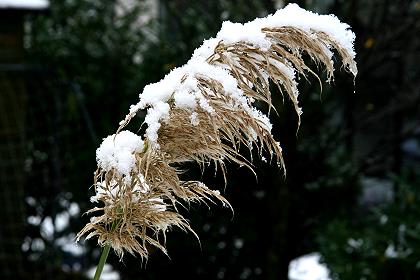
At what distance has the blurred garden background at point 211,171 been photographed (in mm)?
4309

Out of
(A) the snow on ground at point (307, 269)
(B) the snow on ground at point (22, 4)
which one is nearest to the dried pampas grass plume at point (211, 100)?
(A) the snow on ground at point (307, 269)

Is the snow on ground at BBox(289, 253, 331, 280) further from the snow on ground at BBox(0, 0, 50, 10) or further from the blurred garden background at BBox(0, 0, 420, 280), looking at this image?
the snow on ground at BBox(0, 0, 50, 10)

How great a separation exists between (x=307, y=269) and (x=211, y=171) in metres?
1.32

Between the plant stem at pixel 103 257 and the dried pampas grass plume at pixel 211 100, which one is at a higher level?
the dried pampas grass plume at pixel 211 100

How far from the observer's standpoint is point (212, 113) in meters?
1.09

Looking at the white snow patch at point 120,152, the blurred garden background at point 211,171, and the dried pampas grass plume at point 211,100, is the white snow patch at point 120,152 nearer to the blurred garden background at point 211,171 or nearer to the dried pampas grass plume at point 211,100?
the dried pampas grass plume at point 211,100

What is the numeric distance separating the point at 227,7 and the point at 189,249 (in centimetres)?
160

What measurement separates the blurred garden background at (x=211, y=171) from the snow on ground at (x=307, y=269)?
0.02 meters

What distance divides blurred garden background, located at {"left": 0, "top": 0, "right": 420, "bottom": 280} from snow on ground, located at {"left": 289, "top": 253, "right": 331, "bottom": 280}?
2cm

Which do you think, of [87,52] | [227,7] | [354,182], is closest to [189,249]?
[354,182]

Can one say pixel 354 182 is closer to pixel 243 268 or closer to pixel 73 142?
pixel 243 268

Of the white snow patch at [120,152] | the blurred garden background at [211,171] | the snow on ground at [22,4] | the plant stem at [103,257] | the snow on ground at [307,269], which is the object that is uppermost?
the white snow patch at [120,152]

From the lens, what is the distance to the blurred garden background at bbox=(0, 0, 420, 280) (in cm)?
431

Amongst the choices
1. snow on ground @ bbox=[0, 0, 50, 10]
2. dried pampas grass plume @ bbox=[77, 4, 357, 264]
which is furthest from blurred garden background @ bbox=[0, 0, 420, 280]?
dried pampas grass plume @ bbox=[77, 4, 357, 264]
